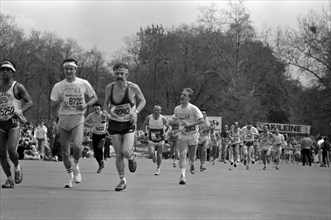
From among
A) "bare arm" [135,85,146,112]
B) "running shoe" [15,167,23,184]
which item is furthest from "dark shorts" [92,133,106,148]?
"running shoe" [15,167,23,184]

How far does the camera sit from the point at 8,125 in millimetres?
7449

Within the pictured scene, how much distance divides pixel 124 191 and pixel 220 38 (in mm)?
6286

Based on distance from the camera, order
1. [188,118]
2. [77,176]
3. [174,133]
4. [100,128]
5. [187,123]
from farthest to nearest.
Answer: [174,133]
[187,123]
[188,118]
[100,128]
[77,176]

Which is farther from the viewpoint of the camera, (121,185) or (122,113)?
(121,185)

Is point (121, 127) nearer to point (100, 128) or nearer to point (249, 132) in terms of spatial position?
point (100, 128)

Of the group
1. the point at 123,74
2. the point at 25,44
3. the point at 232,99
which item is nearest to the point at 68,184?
the point at 123,74

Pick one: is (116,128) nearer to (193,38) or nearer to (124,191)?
(124,191)

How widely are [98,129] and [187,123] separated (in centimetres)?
287

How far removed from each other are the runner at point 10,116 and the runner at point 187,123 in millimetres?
2565

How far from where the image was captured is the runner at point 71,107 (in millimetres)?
7711

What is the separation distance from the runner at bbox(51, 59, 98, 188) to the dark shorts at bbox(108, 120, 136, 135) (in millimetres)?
336

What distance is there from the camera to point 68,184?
839 centimetres

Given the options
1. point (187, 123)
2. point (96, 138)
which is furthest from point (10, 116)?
point (187, 123)

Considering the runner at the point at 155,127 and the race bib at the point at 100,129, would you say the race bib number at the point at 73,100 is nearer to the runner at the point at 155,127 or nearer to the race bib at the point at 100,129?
the race bib at the point at 100,129
